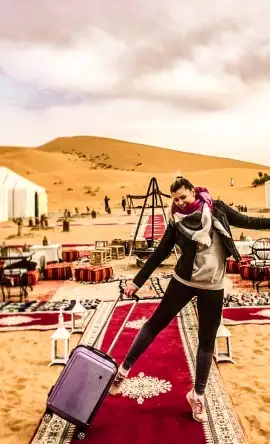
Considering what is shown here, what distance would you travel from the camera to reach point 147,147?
124 meters

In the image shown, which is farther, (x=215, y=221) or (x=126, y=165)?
(x=126, y=165)

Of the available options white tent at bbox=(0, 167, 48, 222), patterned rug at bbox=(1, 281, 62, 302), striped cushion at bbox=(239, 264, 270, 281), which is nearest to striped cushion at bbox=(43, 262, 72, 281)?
patterned rug at bbox=(1, 281, 62, 302)

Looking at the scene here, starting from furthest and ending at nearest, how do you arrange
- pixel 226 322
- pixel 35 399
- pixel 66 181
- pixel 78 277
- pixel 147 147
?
pixel 147 147
pixel 66 181
pixel 78 277
pixel 226 322
pixel 35 399

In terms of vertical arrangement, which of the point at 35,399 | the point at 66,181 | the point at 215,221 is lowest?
the point at 35,399

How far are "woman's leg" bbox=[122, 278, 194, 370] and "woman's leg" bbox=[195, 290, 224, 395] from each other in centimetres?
14

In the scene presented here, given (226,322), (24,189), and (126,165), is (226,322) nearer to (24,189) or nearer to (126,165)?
(24,189)

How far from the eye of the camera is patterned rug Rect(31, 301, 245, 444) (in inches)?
163

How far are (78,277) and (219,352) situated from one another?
6.26 meters

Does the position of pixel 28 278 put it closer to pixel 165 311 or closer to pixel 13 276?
pixel 13 276

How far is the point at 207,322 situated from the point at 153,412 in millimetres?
1064

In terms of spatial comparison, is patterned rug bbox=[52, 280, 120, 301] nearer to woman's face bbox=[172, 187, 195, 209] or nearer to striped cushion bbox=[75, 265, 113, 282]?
striped cushion bbox=[75, 265, 113, 282]

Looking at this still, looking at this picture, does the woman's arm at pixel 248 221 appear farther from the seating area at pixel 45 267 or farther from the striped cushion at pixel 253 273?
the striped cushion at pixel 253 273

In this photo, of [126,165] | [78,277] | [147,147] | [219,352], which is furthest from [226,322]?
[147,147]

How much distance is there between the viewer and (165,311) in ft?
14.1
